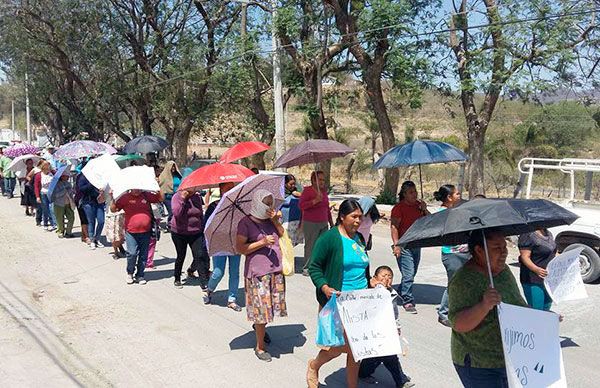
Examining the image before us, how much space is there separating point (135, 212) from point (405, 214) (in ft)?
12.5

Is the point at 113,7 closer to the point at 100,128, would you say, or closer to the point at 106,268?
the point at 100,128

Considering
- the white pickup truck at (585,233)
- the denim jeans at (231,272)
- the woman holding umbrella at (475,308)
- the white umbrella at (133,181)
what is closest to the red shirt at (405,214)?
the denim jeans at (231,272)

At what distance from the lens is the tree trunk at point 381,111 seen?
1716 centimetres

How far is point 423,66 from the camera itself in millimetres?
16484

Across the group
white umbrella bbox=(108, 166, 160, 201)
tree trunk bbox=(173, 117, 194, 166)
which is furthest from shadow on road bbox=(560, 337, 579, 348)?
tree trunk bbox=(173, 117, 194, 166)

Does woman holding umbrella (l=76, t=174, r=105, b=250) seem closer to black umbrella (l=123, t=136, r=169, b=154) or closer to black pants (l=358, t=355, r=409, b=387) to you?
black umbrella (l=123, t=136, r=169, b=154)

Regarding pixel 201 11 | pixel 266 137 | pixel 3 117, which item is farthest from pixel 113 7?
pixel 3 117

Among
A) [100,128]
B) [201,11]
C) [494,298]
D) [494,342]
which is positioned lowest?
[494,342]

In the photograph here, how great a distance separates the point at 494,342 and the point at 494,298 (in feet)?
1.00

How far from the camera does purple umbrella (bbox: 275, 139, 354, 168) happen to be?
9125mm

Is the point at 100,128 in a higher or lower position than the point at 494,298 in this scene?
higher

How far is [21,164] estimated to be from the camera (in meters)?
17.3

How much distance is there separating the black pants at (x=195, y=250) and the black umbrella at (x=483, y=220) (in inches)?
212

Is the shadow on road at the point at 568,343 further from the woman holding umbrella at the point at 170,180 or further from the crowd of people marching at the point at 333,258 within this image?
the woman holding umbrella at the point at 170,180
